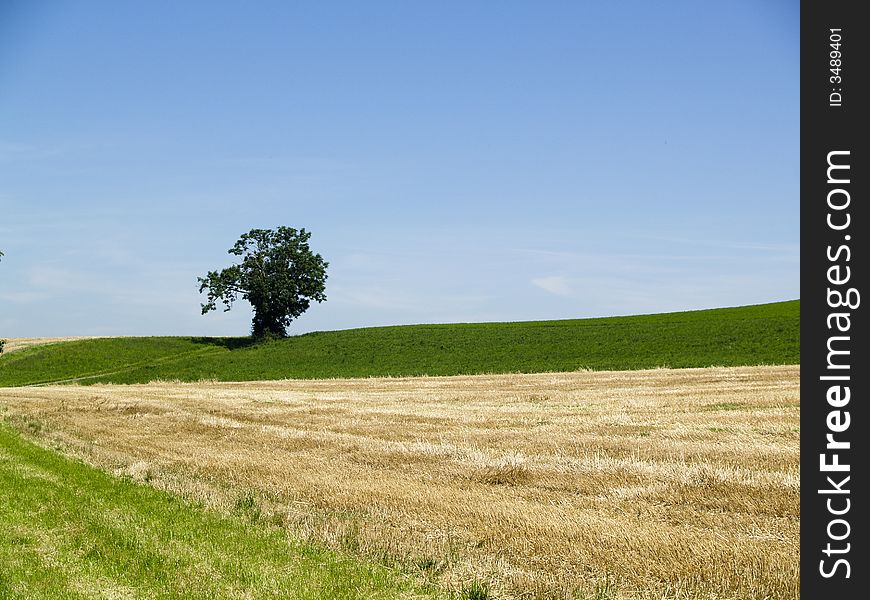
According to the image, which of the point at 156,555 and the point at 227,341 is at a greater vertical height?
the point at 227,341

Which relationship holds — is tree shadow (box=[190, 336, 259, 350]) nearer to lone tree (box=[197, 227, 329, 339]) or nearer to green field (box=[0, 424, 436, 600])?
lone tree (box=[197, 227, 329, 339])

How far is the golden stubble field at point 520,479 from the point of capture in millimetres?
7070

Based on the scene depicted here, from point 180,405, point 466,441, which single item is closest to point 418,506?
point 466,441

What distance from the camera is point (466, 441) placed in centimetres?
1484

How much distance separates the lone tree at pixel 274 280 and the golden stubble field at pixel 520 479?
6018 cm

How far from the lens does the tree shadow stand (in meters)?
88.0

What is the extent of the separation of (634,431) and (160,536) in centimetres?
923

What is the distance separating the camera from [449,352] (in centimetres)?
5950

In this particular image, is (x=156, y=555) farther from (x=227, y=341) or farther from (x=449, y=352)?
(x=227, y=341)

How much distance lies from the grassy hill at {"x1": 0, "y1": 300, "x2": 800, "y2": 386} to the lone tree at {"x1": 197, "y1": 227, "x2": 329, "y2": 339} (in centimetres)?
596

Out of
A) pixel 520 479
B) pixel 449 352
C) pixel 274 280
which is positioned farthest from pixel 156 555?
pixel 274 280

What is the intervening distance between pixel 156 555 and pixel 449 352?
5162cm

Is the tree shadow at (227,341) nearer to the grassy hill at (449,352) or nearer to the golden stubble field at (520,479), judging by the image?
the grassy hill at (449,352)
